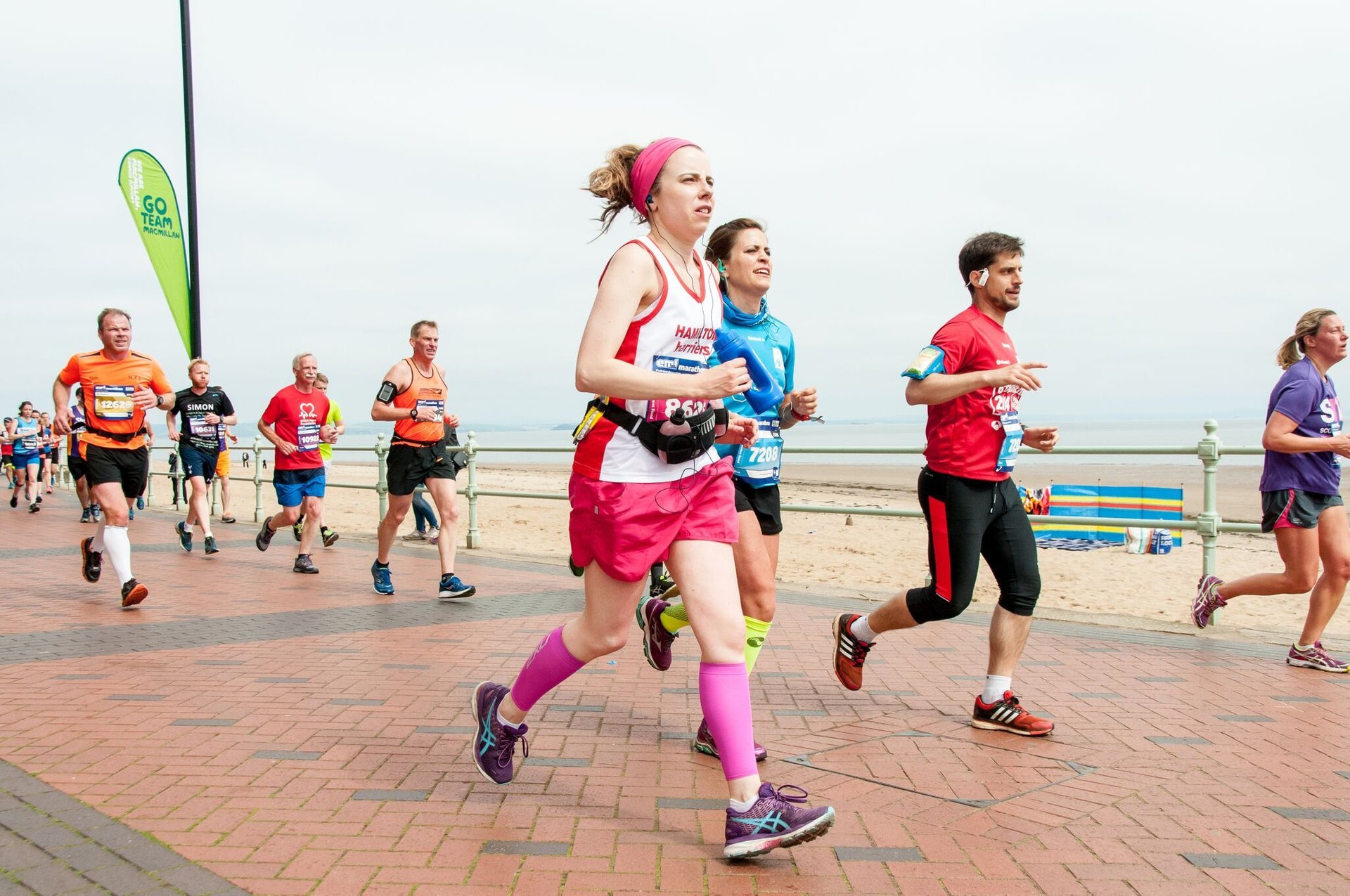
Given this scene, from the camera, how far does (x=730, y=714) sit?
3.09 meters

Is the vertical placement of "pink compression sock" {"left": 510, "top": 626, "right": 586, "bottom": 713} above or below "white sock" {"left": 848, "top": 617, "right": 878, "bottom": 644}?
above

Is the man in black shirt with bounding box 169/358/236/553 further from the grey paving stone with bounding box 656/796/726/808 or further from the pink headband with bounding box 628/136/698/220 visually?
the pink headband with bounding box 628/136/698/220

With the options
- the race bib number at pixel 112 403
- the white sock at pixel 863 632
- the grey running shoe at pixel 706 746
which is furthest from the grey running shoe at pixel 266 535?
the grey running shoe at pixel 706 746

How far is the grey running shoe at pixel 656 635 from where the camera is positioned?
467cm

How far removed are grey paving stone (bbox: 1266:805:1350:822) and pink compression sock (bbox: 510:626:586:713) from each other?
2.21m

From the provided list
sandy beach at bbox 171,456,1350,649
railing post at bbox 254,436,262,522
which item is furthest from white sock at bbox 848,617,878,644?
railing post at bbox 254,436,262,522

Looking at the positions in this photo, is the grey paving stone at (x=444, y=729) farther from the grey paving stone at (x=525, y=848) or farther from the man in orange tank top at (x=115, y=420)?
the man in orange tank top at (x=115, y=420)

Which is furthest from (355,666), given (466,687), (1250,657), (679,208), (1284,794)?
(1250,657)

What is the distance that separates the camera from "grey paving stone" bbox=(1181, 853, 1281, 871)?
2.97 metres

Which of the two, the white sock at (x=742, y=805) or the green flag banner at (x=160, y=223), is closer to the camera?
the white sock at (x=742, y=805)

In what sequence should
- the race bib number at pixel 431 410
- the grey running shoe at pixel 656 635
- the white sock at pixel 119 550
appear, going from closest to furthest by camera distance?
the grey running shoe at pixel 656 635 → the white sock at pixel 119 550 → the race bib number at pixel 431 410

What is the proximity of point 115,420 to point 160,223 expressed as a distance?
6836 mm

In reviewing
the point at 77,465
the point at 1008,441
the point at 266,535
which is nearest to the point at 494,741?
the point at 1008,441

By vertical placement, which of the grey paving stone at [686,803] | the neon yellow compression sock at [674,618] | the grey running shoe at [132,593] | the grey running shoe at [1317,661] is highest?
the neon yellow compression sock at [674,618]
